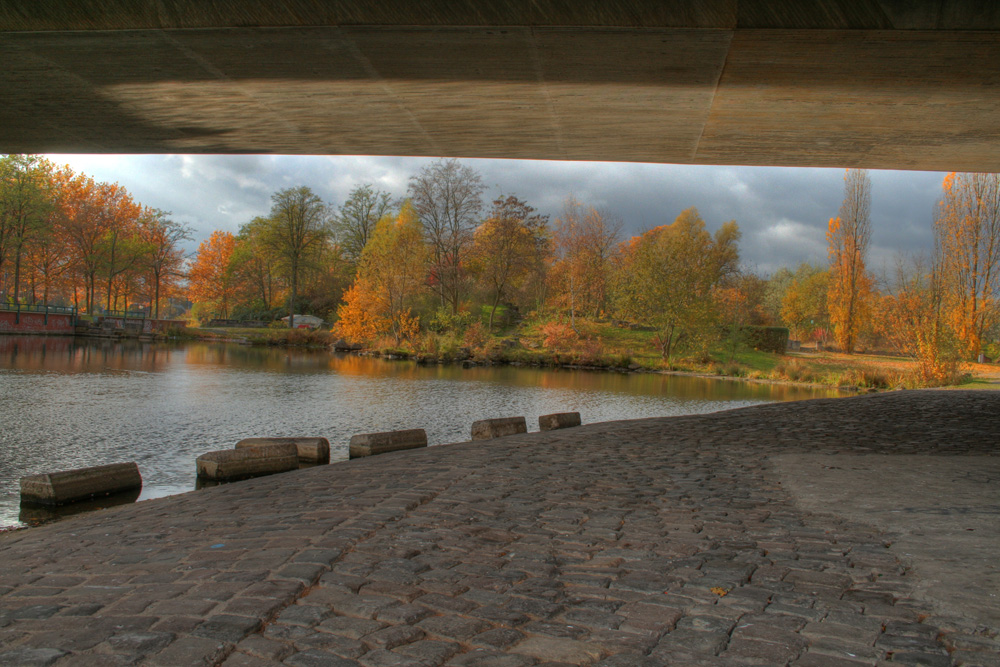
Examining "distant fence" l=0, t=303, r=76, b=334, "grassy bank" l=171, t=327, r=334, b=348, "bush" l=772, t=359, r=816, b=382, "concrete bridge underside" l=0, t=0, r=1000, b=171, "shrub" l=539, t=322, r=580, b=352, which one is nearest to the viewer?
"concrete bridge underside" l=0, t=0, r=1000, b=171

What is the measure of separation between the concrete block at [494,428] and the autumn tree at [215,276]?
5849 centimetres

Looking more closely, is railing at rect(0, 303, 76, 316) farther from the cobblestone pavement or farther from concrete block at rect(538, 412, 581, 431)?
the cobblestone pavement

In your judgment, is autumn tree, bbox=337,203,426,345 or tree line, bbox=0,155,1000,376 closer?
tree line, bbox=0,155,1000,376

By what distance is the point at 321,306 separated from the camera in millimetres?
60031

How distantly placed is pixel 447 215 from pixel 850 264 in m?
29.6

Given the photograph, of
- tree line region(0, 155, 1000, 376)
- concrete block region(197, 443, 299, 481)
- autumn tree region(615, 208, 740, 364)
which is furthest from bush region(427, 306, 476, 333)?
concrete block region(197, 443, 299, 481)

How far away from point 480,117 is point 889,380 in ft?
82.5

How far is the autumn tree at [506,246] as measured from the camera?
47938mm

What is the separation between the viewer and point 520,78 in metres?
6.71

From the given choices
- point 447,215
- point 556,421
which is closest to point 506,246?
point 447,215

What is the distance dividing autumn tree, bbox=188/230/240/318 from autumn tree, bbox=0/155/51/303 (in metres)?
16.9

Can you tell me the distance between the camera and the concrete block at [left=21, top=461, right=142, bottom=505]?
686 cm

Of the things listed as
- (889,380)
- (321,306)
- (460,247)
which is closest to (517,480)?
(889,380)

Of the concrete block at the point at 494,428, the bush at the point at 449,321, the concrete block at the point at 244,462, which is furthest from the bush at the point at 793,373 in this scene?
the concrete block at the point at 244,462
